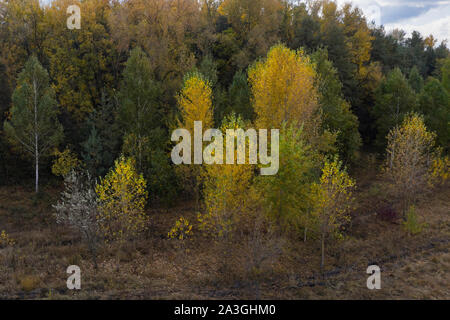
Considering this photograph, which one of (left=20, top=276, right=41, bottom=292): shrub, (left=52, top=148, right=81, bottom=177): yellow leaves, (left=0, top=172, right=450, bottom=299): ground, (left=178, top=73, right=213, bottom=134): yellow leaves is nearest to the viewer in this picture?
(left=20, top=276, right=41, bottom=292): shrub

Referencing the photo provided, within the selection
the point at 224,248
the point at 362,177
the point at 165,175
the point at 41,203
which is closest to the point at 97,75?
the point at 41,203

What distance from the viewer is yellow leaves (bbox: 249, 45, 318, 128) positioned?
2327 centimetres

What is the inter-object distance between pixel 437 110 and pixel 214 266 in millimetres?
31978

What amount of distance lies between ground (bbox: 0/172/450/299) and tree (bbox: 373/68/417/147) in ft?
42.5

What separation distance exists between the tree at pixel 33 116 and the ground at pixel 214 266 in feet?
23.4

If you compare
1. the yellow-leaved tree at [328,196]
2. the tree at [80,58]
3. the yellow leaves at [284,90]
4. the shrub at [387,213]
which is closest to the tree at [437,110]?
the shrub at [387,213]

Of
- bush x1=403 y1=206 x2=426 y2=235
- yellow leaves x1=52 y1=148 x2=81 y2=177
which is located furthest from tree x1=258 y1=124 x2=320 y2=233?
yellow leaves x1=52 y1=148 x2=81 y2=177

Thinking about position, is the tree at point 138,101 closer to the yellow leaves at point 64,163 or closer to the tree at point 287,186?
the yellow leaves at point 64,163

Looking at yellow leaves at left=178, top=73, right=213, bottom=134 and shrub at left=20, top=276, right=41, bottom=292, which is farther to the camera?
yellow leaves at left=178, top=73, right=213, bottom=134

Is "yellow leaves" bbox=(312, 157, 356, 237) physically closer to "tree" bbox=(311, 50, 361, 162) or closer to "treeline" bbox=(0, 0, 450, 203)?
"treeline" bbox=(0, 0, 450, 203)

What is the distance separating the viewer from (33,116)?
2902 centimetres

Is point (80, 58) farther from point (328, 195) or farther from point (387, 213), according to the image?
point (387, 213)

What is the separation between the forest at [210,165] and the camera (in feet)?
55.5

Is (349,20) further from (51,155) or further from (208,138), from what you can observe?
(51,155)
